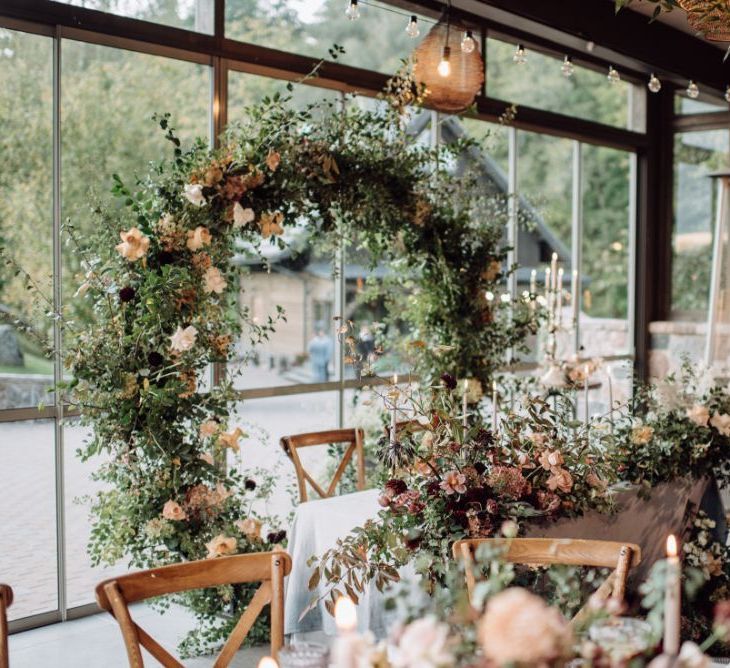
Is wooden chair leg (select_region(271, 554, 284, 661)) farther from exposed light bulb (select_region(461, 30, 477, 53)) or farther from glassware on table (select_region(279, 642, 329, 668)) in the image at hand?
exposed light bulb (select_region(461, 30, 477, 53))

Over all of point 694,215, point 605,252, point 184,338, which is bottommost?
point 184,338

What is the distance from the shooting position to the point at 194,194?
3330mm

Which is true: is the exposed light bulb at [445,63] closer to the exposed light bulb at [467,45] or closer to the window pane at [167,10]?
the exposed light bulb at [467,45]

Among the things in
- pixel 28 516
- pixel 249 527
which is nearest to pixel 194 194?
pixel 249 527

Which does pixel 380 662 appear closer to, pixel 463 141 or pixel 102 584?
pixel 102 584

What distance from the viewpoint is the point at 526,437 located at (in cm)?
285

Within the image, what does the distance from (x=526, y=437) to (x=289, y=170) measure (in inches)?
61.4

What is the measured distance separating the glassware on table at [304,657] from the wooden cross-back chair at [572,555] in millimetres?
779

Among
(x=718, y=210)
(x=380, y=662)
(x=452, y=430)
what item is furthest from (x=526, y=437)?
(x=718, y=210)

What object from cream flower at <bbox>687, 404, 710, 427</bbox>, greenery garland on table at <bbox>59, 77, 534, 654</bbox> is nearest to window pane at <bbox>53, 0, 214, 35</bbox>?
greenery garland on table at <bbox>59, 77, 534, 654</bbox>

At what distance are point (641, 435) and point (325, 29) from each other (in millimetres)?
2734

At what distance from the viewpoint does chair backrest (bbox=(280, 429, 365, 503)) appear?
3.76 meters

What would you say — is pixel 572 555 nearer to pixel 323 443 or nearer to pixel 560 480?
pixel 560 480

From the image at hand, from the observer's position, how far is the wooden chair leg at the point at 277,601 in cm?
203
